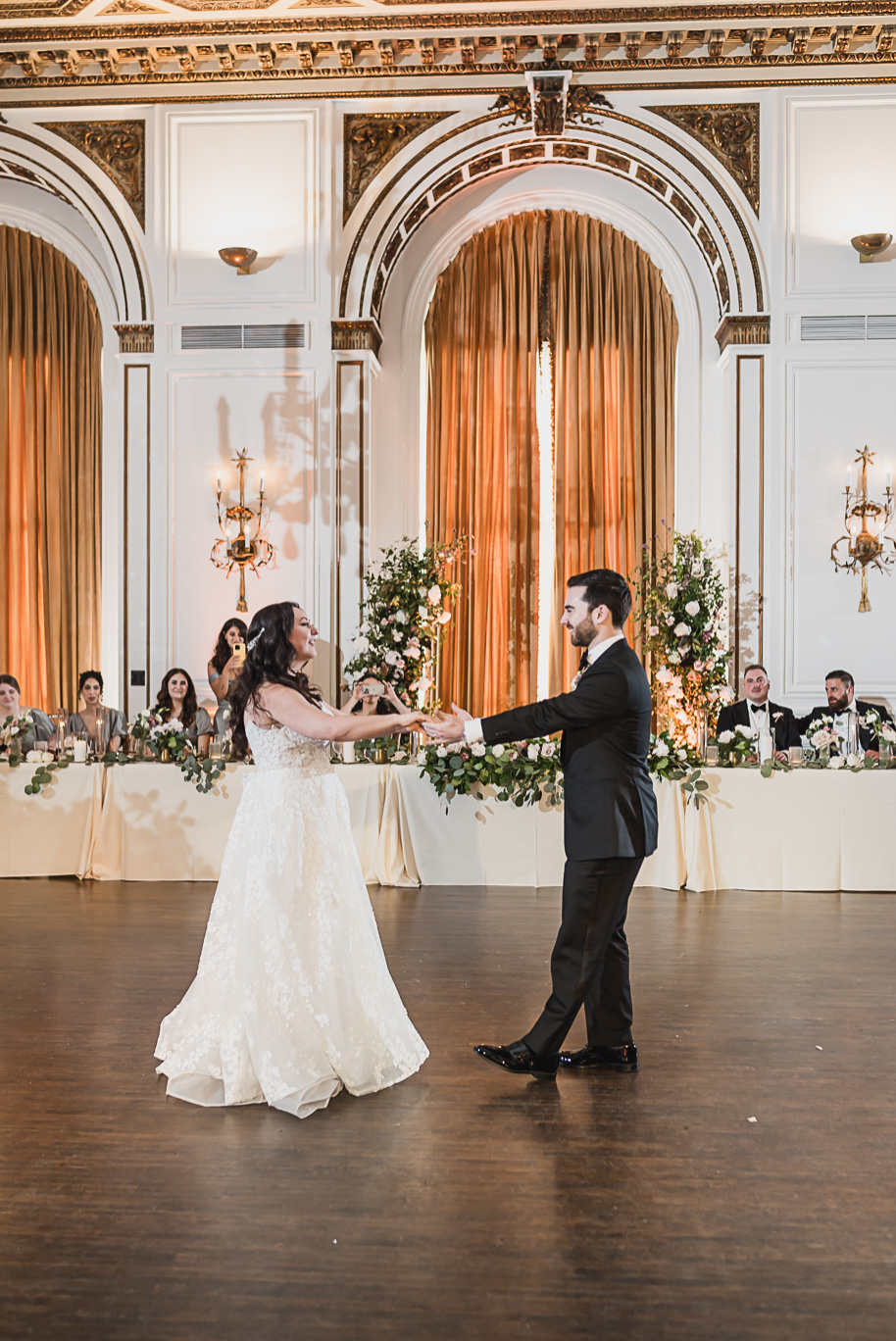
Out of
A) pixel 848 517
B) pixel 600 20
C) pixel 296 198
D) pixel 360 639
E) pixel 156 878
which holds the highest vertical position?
pixel 600 20

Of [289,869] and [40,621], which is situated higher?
[40,621]

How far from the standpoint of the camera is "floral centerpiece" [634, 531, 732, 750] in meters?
8.18

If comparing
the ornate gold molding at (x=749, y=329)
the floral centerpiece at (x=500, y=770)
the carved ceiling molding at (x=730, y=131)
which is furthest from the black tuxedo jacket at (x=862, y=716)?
the carved ceiling molding at (x=730, y=131)

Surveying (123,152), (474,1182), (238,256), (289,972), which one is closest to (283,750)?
(289,972)

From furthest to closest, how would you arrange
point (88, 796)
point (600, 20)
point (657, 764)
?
point (600, 20) < point (88, 796) < point (657, 764)

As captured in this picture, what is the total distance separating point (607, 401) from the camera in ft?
32.8

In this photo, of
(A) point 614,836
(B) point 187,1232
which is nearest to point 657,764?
(A) point 614,836

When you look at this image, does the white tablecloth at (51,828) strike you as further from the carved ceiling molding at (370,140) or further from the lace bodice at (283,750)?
the carved ceiling molding at (370,140)

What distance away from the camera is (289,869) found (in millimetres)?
3520

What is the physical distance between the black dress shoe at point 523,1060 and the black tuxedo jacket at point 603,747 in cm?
67

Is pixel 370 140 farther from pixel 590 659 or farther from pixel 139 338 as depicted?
pixel 590 659

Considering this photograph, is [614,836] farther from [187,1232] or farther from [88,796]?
[88,796]

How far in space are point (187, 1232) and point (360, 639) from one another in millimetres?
6588

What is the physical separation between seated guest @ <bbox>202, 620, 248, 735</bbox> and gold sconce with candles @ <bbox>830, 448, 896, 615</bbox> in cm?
480
